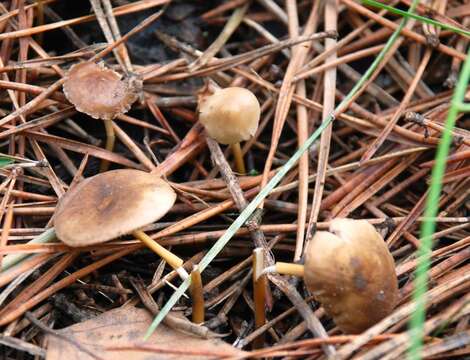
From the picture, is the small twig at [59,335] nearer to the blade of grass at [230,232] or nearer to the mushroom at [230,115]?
the blade of grass at [230,232]

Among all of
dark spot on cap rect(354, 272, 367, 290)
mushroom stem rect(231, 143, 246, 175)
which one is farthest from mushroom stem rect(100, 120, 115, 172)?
dark spot on cap rect(354, 272, 367, 290)

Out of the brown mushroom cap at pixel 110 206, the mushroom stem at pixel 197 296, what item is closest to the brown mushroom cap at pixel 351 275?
the mushroom stem at pixel 197 296

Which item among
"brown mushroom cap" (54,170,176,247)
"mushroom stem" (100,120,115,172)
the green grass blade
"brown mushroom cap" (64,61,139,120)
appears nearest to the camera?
"brown mushroom cap" (54,170,176,247)

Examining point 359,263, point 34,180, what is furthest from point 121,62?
point 359,263

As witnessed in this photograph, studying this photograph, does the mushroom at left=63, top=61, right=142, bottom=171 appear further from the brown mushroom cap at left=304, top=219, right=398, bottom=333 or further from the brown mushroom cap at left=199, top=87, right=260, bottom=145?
the brown mushroom cap at left=304, top=219, right=398, bottom=333

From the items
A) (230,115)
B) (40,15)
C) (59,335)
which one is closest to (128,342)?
(59,335)

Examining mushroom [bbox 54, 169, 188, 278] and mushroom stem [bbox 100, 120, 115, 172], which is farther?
mushroom stem [bbox 100, 120, 115, 172]

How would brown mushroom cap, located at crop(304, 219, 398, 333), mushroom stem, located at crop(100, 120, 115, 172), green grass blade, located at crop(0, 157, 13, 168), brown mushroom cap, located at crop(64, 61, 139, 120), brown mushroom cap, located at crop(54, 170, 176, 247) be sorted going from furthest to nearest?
1. mushroom stem, located at crop(100, 120, 115, 172)
2. brown mushroom cap, located at crop(64, 61, 139, 120)
3. green grass blade, located at crop(0, 157, 13, 168)
4. brown mushroom cap, located at crop(54, 170, 176, 247)
5. brown mushroom cap, located at crop(304, 219, 398, 333)
